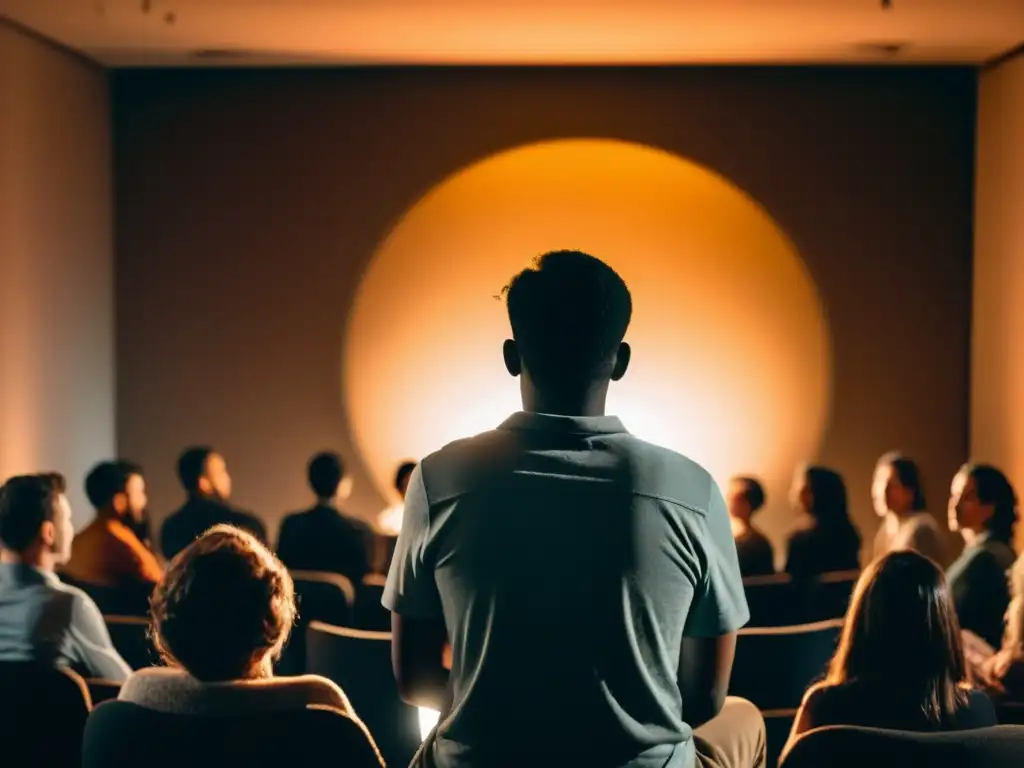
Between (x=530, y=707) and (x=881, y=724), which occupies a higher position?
Result: (x=530, y=707)

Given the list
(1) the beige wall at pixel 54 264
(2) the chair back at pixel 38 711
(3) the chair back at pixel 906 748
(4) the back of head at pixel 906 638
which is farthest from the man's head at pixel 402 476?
(3) the chair back at pixel 906 748

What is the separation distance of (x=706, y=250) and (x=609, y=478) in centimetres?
618

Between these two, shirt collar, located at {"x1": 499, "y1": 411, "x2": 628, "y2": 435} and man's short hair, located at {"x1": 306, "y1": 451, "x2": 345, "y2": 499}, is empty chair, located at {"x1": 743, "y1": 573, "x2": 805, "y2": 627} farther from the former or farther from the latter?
shirt collar, located at {"x1": 499, "y1": 411, "x2": 628, "y2": 435}

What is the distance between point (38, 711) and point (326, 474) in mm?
2806

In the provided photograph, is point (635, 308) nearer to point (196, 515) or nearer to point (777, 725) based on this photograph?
point (196, 515)

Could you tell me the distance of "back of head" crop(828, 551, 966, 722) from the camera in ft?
7.09

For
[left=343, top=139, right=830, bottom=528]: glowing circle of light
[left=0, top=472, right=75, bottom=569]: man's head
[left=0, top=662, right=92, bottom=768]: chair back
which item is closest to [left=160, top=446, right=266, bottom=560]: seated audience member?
[left=0, top=472, right=75, bottom=569]: man's head

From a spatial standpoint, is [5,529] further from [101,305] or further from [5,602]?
[101,305]

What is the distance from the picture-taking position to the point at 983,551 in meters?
3.91

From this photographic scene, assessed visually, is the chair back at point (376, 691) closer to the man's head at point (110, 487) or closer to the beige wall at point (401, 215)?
the man's head at point (110, 487)

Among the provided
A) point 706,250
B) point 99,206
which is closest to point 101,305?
point 99,206

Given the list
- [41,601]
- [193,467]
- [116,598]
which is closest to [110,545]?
[116,598]

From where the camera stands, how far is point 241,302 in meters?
7.44

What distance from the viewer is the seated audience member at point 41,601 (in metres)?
2.94
